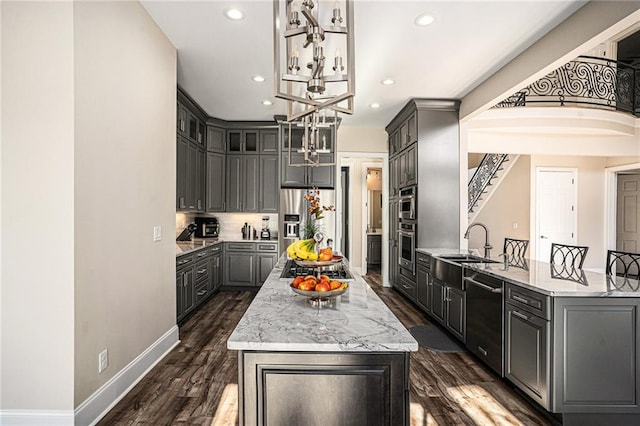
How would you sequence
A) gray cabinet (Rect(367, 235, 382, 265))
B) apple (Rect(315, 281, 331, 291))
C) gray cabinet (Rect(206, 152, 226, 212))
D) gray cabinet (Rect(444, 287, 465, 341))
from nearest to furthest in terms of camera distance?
1. apple (Rect(315, 281, 331, 291))
2. gray cabinet (Rect(444, 287, 465, 341))
3. gray cabinet (Rect(206, 152, 226, 212))
4. gray cabinet (Rect(367, 235, 382, 265))

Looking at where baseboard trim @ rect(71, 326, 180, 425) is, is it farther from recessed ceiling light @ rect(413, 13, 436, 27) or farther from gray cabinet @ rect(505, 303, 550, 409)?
recessed ceiling light @ rect(413, 13, 436, 27)

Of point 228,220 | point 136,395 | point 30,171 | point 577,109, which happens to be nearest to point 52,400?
point 136,395

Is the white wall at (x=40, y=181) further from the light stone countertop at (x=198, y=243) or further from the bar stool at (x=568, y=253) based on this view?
the bar stool at (x=568, y=253)

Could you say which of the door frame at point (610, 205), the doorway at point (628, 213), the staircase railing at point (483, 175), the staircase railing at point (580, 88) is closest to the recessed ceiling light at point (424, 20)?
the staircase railing at point (580, 88)

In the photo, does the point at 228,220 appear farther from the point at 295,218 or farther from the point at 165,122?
the point at 165,122

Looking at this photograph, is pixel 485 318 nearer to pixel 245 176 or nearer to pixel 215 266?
pixel 215 266

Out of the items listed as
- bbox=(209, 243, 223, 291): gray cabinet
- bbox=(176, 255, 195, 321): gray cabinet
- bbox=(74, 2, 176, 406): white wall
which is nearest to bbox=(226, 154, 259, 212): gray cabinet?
bbox=(209, 243, 223, 291): gray cabinet

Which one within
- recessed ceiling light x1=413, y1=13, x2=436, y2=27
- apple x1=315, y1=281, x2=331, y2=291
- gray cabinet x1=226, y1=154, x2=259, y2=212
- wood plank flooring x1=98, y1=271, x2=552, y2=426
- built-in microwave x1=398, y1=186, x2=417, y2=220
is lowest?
wood plank flooring x1=98, y1=271, x2=552, y2=426

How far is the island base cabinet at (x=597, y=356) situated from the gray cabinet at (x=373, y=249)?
21.9 ft

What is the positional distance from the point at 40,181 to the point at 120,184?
1.66ft

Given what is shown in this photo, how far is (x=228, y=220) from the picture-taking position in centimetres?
635

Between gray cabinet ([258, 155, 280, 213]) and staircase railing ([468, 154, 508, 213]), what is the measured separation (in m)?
4.59

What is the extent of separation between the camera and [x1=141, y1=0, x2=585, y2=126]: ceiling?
2.70m

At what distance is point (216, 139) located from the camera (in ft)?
19.4
